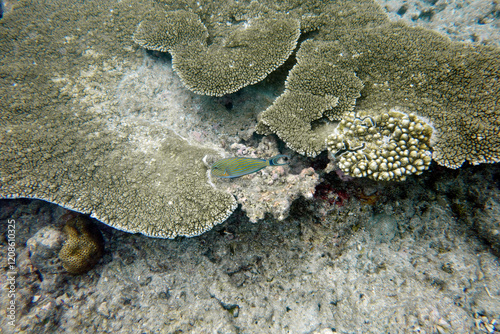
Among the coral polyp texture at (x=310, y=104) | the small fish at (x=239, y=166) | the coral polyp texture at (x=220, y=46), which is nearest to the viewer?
the small fish at (x=239, y=166)

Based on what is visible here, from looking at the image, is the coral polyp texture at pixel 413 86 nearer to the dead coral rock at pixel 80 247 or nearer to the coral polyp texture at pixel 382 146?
the coral polyp texture at pixel 382 146

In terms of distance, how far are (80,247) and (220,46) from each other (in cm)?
453

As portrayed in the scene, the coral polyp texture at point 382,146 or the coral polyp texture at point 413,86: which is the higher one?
the coral polyp texture at point 413,86

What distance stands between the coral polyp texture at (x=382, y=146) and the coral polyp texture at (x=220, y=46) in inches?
70.1

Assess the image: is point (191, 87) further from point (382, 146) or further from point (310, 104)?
point (382, 146)

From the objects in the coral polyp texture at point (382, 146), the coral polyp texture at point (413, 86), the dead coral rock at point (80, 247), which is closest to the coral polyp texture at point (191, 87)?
the coral polyp texture at point (413, 86)

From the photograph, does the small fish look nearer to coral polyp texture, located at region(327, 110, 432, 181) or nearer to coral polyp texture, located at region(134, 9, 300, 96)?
coral polyp texture, located at region(327, 110, 432, 181)

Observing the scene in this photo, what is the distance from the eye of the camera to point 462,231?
322 centimetres

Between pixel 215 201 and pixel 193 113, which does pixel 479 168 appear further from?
pixel 193 113

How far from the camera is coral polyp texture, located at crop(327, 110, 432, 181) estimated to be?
288cm

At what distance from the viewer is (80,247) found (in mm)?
3879

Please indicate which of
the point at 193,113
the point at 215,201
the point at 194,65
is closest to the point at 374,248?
the point at 215,201

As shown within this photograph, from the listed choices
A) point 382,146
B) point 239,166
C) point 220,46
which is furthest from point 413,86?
point 220,46

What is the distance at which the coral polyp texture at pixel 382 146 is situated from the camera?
2881mm
